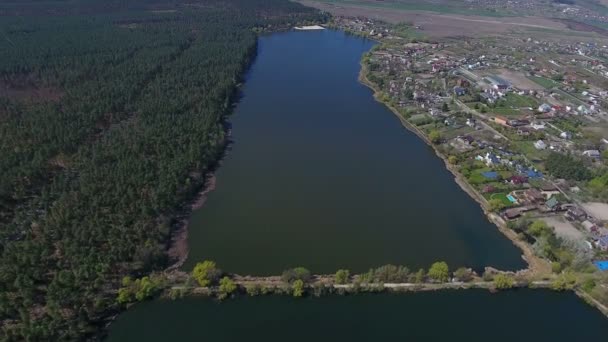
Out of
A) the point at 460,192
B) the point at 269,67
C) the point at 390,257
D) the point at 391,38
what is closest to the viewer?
the point at 390,257

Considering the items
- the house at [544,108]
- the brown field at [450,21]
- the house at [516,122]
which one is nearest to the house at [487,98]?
the house at [544,108]

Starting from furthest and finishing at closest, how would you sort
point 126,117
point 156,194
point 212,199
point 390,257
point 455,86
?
point 455,86
point 126,117
point 212,199
point 156,194
point 390,257

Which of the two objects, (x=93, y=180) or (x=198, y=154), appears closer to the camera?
(x=93, y=180)

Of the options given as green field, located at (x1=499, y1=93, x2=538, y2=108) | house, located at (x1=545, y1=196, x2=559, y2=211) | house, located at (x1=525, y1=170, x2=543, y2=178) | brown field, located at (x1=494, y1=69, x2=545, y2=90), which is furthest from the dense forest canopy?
brown field, located at (x1=494, y1=69, x2=545, y2=90)

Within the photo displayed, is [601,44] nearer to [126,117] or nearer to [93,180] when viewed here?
[126,117]

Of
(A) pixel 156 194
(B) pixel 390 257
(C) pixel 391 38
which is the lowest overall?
(B) pixel 390 257

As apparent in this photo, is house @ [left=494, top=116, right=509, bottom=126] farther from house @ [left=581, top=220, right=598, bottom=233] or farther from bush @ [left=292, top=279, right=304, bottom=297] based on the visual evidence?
bush @ [left=292, top=279, right=304, bottom=297]

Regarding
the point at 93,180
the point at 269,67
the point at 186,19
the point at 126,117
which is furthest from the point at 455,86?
the point at 186,19

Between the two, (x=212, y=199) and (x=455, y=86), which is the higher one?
(x=455, y=86)
